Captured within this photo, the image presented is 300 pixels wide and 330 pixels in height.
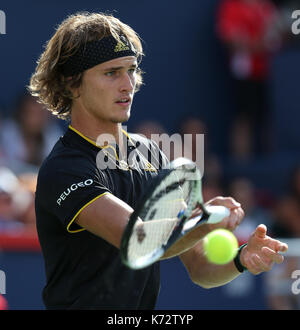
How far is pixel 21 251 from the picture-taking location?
651 cm

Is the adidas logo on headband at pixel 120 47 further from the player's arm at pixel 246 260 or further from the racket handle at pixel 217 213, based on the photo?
the player's arm at pixel 246 260

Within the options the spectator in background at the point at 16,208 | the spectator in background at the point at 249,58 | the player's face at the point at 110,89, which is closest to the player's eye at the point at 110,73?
the player's face at the point at 110,89

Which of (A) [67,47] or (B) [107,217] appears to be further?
(A) [67,47]

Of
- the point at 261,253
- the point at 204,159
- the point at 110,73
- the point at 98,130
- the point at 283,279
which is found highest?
the point at 110,73

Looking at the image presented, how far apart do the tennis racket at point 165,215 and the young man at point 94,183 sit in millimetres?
137

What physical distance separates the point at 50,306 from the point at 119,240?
72 cm

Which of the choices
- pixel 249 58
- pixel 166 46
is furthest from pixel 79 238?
pixel 166 46

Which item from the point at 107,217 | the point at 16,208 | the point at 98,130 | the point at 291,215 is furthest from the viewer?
the point at 291,215

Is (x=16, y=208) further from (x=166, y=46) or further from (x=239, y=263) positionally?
(x=239, y=263)

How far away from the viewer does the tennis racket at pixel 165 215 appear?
9.68ft

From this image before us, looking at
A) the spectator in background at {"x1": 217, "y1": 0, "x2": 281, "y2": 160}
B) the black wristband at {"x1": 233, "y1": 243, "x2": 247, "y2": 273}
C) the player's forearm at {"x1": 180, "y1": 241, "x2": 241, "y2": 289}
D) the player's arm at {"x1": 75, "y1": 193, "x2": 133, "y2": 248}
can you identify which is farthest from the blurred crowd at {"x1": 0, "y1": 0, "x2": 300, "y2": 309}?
the player's arm at {"x1": 75, "y1": 193, "x2": 133, "y2": 248}

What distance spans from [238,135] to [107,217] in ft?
21.2

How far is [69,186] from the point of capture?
129 inches

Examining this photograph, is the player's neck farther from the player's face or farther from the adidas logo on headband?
the adidas logo on headband
